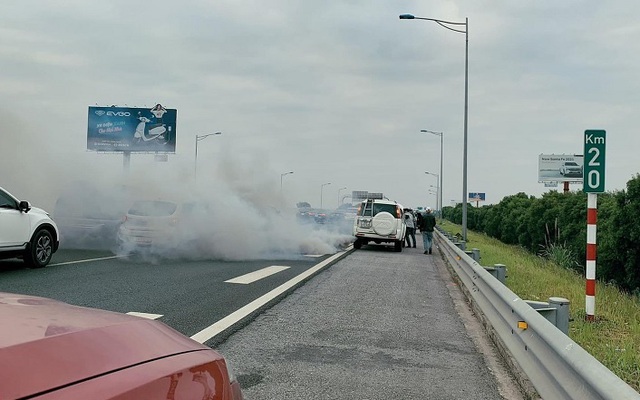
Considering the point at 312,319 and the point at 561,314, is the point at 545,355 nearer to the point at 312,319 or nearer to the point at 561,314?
the point at 561,314

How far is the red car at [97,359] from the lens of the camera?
1556mm

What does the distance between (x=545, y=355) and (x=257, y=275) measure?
Answer: 8.27 meters

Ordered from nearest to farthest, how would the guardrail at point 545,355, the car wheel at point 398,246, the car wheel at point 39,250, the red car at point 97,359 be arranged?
the red car at point 97,359 → the guardrail at point 545,355 → the car wheel at point 39,250 → the car wheel at point 398,246

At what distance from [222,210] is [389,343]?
1124cm

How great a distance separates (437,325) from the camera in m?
7.35

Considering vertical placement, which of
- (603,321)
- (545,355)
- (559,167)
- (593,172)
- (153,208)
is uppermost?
(559,167)

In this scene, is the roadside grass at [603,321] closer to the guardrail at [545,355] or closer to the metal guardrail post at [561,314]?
the metal guardrail post at [561,314]

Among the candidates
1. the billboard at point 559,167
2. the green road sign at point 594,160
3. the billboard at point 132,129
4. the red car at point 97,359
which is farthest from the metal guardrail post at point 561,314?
A: the billboard at point 559,167

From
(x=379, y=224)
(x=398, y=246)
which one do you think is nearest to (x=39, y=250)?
(x=379, y=224)

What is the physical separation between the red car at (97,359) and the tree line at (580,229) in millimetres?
10615

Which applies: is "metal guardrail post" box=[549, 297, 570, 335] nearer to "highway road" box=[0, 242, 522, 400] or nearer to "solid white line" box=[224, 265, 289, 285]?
"highway road" box=[0, 242, 522, 400]

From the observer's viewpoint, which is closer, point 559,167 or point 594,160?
point 594,160

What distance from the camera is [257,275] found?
11641 mm

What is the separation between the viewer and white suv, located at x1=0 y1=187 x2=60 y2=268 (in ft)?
34.0
